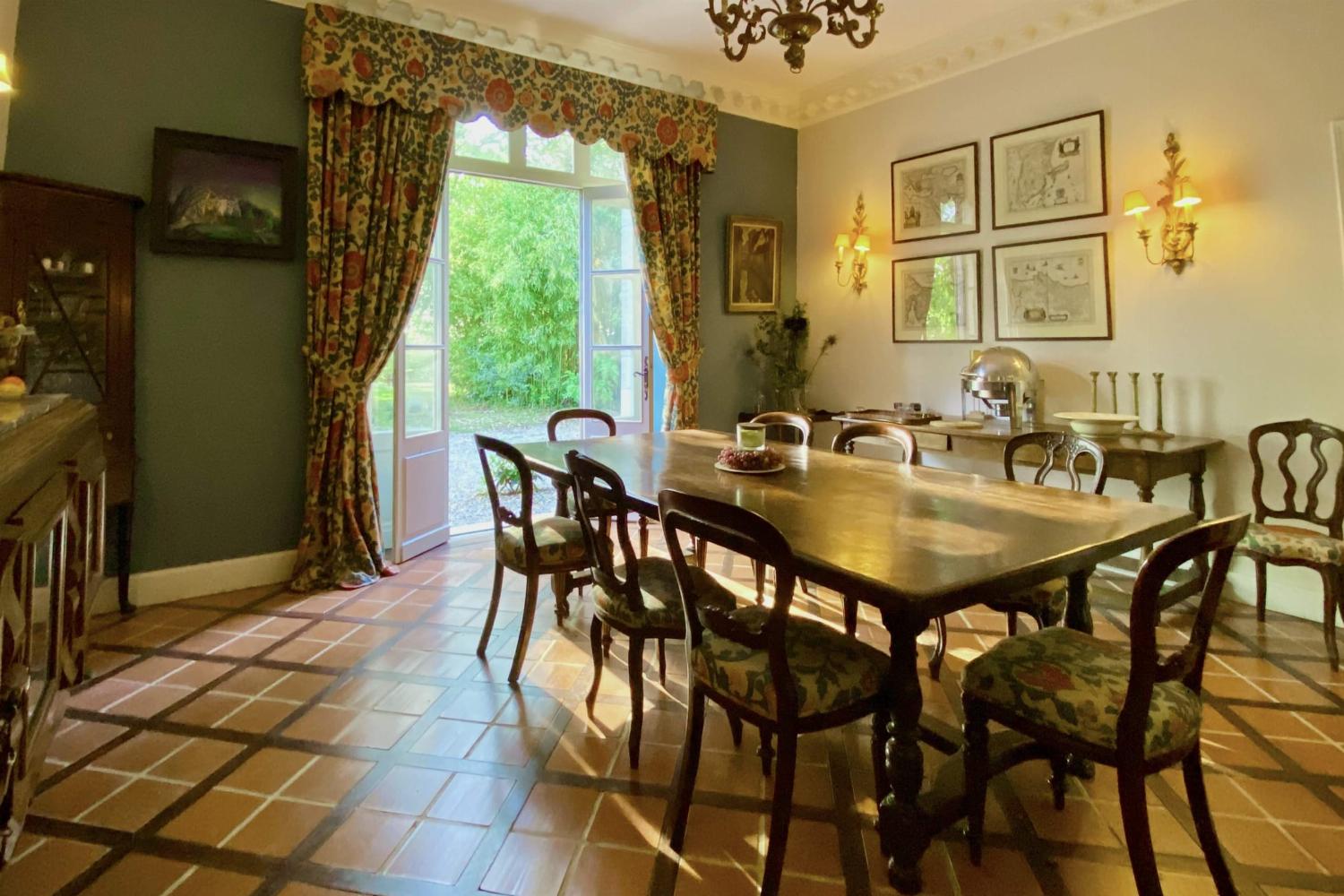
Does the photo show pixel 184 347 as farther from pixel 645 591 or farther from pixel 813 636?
pixel 813 636

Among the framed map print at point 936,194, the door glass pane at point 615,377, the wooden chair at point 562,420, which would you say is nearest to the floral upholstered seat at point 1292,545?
the framed map print at point 936,194

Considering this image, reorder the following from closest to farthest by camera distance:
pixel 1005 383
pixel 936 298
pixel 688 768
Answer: pixel 688 768
pixel 1005 383
pixel 936 298

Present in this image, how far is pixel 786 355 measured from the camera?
499 cm

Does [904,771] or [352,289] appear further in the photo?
[352,289]

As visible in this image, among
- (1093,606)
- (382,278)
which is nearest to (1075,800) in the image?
(1093,606)

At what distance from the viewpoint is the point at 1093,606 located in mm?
3178

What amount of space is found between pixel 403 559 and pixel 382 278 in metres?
1.42

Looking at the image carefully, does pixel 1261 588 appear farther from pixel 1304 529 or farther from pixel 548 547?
pixel 548 547

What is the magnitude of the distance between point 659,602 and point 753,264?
3452 millimetres

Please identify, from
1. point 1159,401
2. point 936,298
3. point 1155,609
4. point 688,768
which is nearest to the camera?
point 1155,609

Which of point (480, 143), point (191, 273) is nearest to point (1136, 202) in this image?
point (480, 143)

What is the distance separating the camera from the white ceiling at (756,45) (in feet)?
11.9

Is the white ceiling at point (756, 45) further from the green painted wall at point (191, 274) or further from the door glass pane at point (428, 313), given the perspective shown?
the door glass pane at point (428, 313)

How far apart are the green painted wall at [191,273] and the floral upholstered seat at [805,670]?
106 inches
